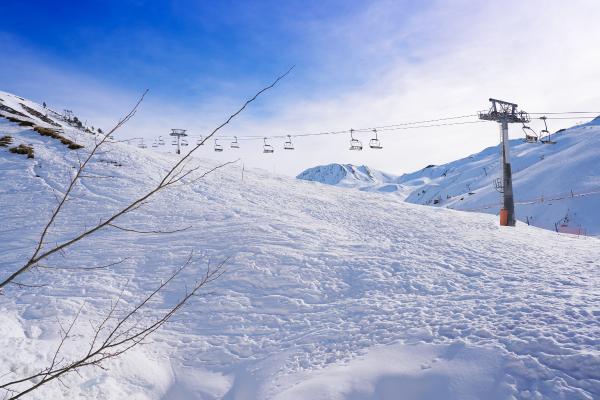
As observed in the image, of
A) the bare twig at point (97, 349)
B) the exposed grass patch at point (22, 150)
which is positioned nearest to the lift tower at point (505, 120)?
the bare twig at point (97, 349)

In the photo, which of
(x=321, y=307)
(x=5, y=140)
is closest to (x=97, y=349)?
(x=321, y=307)

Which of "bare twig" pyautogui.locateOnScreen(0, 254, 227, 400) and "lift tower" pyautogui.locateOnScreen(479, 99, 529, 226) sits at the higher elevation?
"lift tower" pyautogui.locateOnScreen(479, 99, 529, 226)

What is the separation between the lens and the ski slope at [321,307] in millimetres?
5012

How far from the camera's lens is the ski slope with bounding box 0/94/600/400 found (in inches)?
197

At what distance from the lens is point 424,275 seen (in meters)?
9.48

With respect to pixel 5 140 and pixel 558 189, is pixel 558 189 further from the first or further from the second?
pixel 5 140

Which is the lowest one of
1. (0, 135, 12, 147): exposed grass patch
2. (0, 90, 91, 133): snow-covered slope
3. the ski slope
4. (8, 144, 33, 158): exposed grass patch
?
the ski slope

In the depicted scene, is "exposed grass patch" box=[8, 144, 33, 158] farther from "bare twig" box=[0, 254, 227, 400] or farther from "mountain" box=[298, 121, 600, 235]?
"mountain" box=[298, 121, 600, 235]

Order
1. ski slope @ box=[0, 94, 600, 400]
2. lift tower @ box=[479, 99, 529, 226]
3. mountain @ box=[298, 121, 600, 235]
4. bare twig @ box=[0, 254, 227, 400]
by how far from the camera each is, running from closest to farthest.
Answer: bare twig @ box=[0, 254, 227, 400] → ski slope @ box=[0, 94, 600, 400] → lift tower @ box=[479, 99, 529, 226] → mountain @ box=[298, 121, 600, 235]

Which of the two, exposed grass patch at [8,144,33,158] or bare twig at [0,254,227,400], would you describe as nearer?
bare twig at [0,254,227,400]

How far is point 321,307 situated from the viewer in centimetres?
815

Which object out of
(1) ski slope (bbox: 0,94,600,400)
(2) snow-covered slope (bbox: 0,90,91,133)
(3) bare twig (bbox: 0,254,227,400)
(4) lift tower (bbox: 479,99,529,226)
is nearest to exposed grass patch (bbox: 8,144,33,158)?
(1) ski slope (bbox: 0,94,600,400)

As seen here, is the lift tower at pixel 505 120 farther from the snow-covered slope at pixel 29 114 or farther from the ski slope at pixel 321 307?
the snow-covered slope at pixel 29 114

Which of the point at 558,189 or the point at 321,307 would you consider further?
the point at 558,189
